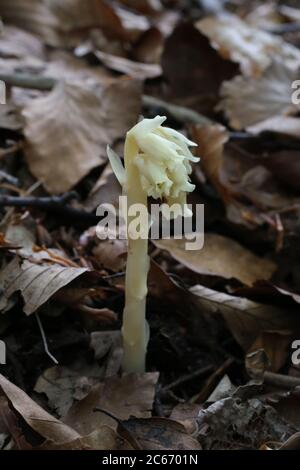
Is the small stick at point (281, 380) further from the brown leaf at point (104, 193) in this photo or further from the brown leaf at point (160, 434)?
the brown leaf at point (104, 193)

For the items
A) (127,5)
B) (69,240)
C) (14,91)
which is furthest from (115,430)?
(127,5)

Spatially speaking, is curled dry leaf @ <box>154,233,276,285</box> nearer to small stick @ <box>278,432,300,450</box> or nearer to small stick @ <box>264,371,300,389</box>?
small stick @ <box>264,371,300,389</box>

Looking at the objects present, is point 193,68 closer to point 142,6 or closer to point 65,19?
point 65,19

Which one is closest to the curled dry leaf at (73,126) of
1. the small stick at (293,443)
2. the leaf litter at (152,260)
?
the leaf litter at (152,260)

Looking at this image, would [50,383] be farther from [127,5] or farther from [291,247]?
[127,5]

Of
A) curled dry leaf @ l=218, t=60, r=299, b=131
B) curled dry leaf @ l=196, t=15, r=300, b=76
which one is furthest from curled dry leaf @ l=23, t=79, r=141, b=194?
curled dry leaf @ l=196, t=15, r=300, b=76

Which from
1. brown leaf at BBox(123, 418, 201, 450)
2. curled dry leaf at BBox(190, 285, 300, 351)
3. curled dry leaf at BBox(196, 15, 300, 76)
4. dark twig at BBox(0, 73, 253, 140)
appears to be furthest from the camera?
curled dry leaf at BBox(196, 15, 300, 76)
